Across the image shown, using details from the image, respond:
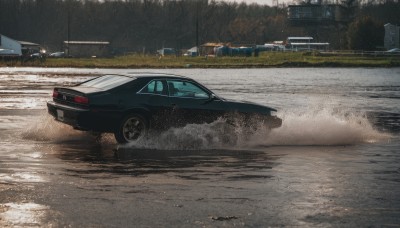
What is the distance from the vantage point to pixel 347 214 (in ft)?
28.7

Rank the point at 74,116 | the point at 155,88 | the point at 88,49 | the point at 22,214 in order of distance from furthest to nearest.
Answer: the point at 88,49 < the point at 155,88 < the point at 74,116 < the point at 22,214

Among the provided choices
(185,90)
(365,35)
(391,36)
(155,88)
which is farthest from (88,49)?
(155,88)

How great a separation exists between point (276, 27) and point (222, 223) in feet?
581

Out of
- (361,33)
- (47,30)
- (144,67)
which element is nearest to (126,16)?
(47,30)

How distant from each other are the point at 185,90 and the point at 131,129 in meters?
1.38

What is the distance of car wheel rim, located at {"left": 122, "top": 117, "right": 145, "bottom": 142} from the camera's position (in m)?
14.7

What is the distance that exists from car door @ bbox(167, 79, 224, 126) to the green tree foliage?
9270 centimetres

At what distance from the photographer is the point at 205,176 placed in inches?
448

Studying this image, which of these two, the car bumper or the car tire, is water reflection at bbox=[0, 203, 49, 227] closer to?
the car bumper

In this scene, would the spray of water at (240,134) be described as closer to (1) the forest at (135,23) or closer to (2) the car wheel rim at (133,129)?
(2) the car wheel rim at (133,129)

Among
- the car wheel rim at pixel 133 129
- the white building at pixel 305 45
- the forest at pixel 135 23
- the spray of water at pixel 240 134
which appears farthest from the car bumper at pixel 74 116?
the forest at pixel 135 23

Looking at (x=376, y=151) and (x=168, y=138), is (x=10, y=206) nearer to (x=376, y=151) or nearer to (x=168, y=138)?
(x=168, y=138)

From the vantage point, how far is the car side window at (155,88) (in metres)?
15.0

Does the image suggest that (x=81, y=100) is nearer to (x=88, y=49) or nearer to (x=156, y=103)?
(x=156, y=103)
